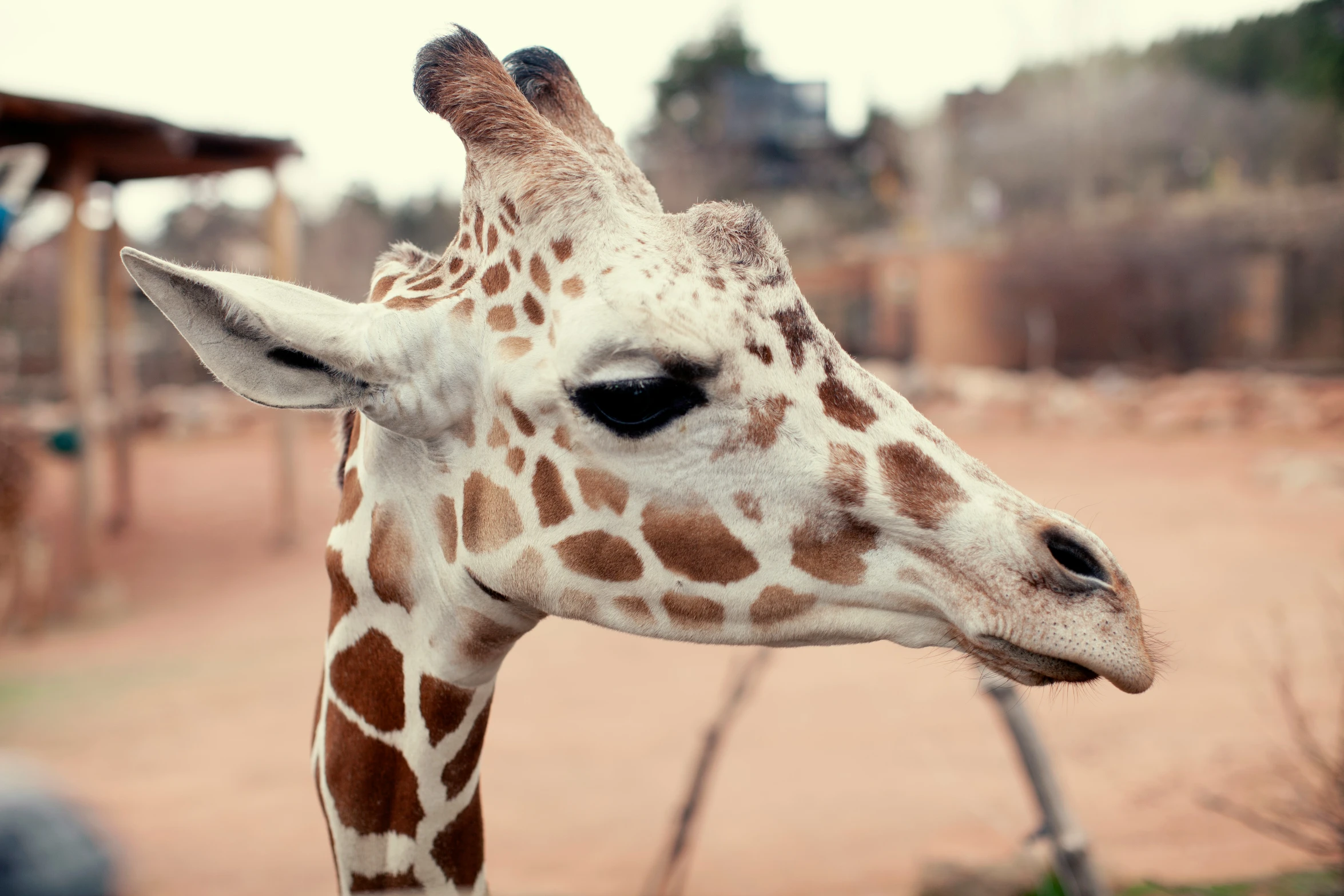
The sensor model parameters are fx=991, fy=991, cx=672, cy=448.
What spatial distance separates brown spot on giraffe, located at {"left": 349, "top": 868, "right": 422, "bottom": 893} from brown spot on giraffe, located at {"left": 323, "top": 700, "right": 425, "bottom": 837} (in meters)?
0.07

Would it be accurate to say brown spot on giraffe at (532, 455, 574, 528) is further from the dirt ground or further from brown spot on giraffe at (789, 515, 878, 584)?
the dirt ground

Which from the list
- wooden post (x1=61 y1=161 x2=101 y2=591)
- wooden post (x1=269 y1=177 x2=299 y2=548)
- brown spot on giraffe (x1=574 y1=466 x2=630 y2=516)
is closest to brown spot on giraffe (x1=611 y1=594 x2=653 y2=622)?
brown spot on giraffe (x1=574 y1=466 x2=630 y2=516)

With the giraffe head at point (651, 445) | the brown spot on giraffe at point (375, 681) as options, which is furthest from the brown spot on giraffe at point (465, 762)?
the giraffe head at point (651, 445)

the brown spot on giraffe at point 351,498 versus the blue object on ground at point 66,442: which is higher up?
→ the brown spot on giraffe at point 351,498

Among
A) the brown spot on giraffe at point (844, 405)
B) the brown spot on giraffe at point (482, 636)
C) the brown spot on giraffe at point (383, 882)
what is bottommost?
the brown spot on giraffe at point (383, 882)

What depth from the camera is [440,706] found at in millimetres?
1663

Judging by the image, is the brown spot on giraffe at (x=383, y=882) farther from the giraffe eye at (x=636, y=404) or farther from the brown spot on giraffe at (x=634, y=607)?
the giraffe eye at (x=636, y=404)

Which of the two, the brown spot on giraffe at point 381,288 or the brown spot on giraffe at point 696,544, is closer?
the brown spot on giraffe at point 696,544

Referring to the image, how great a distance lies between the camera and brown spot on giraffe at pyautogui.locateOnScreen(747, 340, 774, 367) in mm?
1493

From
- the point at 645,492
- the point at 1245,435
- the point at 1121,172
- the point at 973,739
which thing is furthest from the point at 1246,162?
the point at 645,492

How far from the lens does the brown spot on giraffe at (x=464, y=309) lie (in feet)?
5.19

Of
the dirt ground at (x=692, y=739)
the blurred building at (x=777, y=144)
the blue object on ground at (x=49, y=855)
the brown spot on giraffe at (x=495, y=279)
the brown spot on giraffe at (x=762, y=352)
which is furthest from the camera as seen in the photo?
the blurred building at (x=777, y=144)

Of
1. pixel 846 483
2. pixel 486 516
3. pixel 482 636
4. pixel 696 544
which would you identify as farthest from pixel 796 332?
pixel 482 636

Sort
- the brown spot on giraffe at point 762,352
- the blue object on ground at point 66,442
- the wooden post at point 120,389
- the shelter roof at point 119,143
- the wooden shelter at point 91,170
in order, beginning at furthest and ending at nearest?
the wooden post at point 120,389 < the blue object on ground at point 66,442 < the wooden shelter at point 91,170 < the shelter roof at point 119,143 < the brown spot on giraffe at point 762,352
